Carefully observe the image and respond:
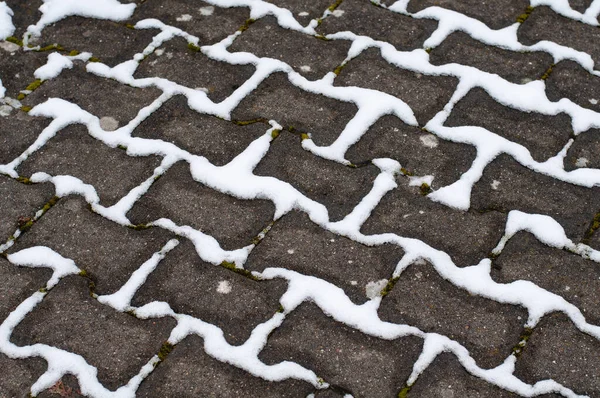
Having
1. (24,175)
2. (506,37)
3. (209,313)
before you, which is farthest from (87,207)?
(506,37)

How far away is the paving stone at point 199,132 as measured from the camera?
2834 millimetres

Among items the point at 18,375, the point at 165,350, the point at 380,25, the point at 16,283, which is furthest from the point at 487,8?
the point at 18,375

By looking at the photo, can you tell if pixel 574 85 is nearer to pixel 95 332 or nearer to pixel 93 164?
pixel 93 164

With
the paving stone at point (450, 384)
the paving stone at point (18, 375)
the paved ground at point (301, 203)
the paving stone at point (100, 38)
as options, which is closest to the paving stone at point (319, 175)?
the paved ground at point (301, 203)

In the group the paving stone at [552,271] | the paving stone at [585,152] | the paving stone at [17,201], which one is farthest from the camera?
the paving stone at [585,152]

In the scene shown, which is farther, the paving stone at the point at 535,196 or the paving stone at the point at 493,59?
the paving stone at the point at 493,59

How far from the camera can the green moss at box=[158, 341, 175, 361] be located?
7.43 ft

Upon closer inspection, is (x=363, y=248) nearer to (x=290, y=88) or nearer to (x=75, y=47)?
(x=290, y=88)

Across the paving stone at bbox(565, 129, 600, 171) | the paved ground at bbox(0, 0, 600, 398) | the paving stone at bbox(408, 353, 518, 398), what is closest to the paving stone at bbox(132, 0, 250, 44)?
the paved ground at bbox(0, 0, 600, 398)

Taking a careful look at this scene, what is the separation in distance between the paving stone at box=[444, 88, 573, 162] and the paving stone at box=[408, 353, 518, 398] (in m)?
0.90

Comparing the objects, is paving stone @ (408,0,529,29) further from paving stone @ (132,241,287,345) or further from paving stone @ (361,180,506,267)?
paving stone @ (132,241,287,345)

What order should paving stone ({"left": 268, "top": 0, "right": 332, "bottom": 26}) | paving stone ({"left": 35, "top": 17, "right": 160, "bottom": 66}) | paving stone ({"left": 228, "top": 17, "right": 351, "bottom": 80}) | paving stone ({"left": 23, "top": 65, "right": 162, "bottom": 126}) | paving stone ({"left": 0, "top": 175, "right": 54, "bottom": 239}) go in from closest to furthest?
1. paving stone ({"left": 0, "top": 175, "right": 54, "bottom": 239})
2. paving stone ({"left": 23, "top": 65, "right": 162, "bottom": 126})
3. paving stone ({"left": 228, "top": 17, "right": 351, "bottom": 80})
4. paving stone ({"left": 35, "top": 17, "right": 160, "bottom": 66})
5. paving stone ({"left": 268, "top": 0, "right": 332, "bottom": 26})

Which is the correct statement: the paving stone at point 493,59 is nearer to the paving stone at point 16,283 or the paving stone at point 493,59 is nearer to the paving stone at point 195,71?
the paving stone at point 195,71

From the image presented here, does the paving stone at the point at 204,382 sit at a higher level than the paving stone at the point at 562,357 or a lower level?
lower
